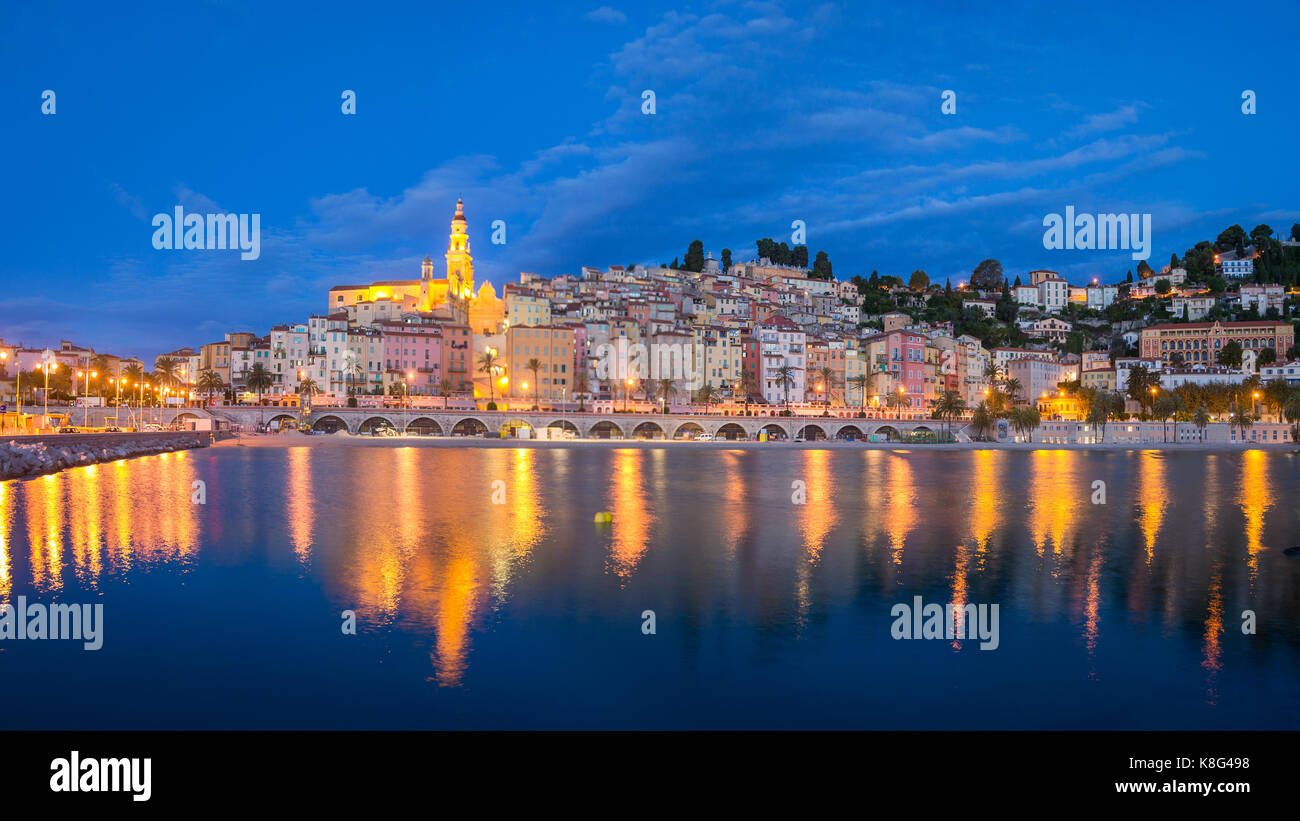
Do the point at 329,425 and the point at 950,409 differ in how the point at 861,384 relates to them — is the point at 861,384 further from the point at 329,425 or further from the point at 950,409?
the point at 329,425

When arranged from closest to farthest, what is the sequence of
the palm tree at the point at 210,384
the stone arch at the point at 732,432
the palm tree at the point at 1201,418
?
the palm tree at the point at 1201,418
the stone arch at the point at 732,432
the palm tree at the point at 210,384

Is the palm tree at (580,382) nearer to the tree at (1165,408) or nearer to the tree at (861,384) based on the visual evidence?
the tree at (861,384)

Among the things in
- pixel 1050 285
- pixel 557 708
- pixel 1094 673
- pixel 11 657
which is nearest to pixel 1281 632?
pixel 1094 673

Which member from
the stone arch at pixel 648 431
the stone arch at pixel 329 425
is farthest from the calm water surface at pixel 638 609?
the stone arch at pixel 329 425

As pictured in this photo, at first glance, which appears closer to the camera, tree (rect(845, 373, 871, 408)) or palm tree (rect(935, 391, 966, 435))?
palm tree (rect(935, 391, 966, 435))

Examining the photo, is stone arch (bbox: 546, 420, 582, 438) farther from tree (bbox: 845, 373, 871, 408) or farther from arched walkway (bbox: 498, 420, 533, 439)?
tree (bbox: 845, 373, 871, 408)

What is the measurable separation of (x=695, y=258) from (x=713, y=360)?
52.1 m

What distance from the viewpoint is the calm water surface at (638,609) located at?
1045 cm

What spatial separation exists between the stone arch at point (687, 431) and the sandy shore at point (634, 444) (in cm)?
327

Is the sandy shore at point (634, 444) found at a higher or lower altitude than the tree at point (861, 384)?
lower

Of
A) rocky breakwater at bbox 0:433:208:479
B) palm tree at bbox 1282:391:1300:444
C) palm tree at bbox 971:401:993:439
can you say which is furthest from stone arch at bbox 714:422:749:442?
palm tree at bbox 1282:391:1300:444

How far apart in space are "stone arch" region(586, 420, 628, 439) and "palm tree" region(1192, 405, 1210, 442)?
61.3 m

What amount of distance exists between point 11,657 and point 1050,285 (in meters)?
179

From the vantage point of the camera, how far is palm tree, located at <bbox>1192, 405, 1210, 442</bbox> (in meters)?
88.4
